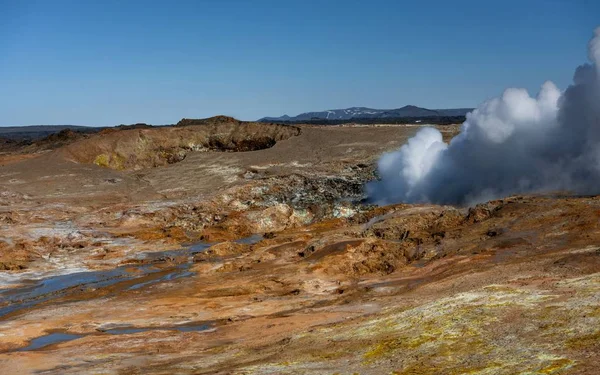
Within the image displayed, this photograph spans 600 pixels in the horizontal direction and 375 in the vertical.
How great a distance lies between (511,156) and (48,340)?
1143 inches

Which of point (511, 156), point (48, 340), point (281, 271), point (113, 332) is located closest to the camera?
point (48, 340)

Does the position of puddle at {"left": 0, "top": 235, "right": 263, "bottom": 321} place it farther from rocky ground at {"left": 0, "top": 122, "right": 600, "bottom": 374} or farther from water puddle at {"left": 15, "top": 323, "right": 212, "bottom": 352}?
water puddle at {"left": 15, "top": 323, "right": 212, "bottom": 352}

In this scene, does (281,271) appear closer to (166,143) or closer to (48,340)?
(48,340)

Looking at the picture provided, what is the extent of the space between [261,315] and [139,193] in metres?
26.9

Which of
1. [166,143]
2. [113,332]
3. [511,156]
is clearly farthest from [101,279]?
[166,143]

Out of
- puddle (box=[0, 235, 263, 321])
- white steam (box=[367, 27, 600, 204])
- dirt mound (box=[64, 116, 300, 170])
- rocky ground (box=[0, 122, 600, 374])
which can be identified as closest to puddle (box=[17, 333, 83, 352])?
rocky ground (box=[0, 122, 600, 374])

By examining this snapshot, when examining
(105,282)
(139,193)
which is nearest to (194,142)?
(139,193)

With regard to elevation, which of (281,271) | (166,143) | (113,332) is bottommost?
(113,332)

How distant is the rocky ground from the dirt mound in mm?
553

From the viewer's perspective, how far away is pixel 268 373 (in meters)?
13.3

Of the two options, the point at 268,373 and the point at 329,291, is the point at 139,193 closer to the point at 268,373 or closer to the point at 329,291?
the point at 329,291

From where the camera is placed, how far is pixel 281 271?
28047 millimetres

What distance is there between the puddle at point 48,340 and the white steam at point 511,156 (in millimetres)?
25505

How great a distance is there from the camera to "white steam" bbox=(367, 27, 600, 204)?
120ft
